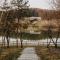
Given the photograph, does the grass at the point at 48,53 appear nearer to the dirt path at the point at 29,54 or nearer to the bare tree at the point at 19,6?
the dirt path at the point at 29,54

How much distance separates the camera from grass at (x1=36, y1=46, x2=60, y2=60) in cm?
280

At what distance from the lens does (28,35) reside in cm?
286

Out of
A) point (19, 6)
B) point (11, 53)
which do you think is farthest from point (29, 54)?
point (19, 6)

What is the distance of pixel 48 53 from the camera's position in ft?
9.30

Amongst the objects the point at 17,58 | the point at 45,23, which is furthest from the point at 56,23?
the point at 17,58

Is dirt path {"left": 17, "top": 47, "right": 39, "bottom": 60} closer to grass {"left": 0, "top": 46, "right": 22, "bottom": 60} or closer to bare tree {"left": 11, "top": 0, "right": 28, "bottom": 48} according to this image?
grass {"left": 0, "top": 46, "right": 22, "bottom": 60}

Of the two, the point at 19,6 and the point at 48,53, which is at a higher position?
the point at 19,6

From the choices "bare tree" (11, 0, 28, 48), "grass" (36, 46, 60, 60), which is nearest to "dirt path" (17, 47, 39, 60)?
"grass" (36, 46, 60, 60)

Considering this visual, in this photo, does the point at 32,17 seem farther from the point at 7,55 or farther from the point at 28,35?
the point at 7,55

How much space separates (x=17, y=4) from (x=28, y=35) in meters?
0.50

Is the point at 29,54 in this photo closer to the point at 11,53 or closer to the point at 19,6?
the point at 11,53

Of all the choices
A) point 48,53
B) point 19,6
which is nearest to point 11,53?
point 48,53

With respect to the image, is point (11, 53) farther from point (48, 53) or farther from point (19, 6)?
point (19, 6)

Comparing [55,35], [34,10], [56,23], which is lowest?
[55,35]
